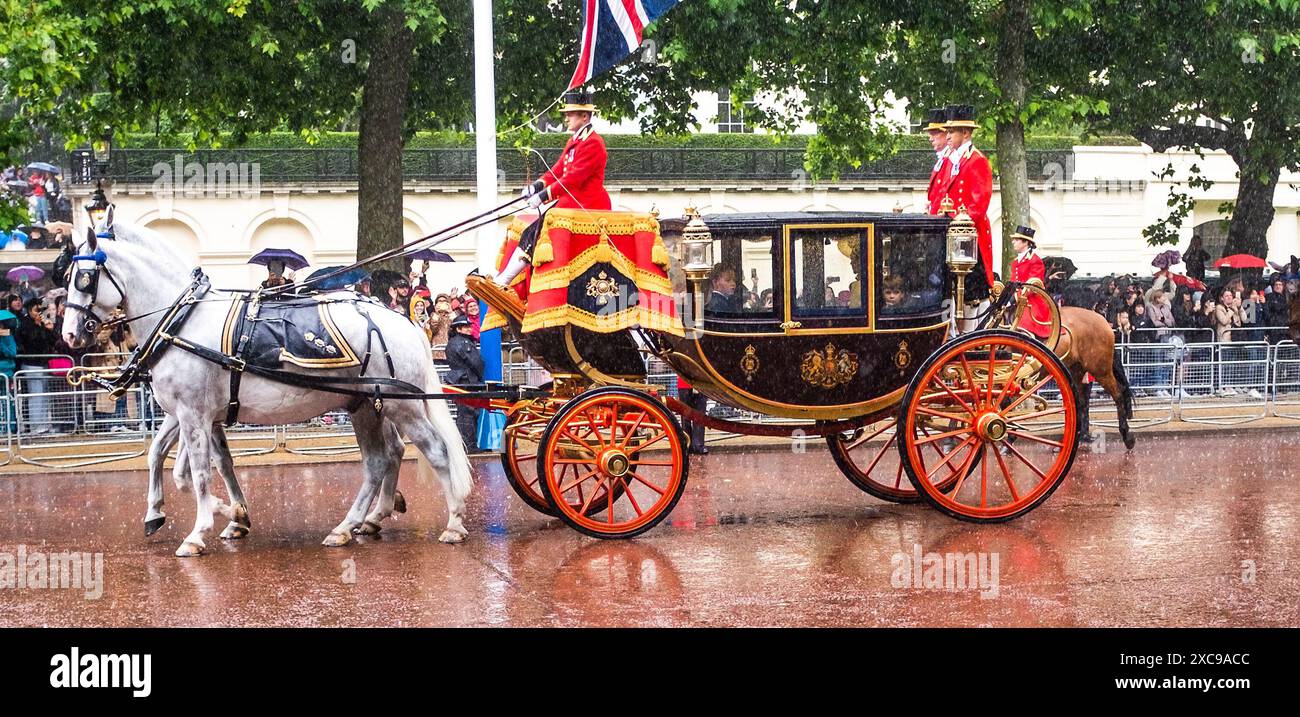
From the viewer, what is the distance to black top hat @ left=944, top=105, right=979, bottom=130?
11359 mm

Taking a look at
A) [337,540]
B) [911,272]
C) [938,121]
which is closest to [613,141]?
[938,121]

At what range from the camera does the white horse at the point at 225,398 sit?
32.8 feet

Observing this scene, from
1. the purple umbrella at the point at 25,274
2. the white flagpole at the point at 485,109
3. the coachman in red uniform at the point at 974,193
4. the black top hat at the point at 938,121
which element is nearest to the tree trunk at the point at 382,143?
the white flagpole at the point at 485,109

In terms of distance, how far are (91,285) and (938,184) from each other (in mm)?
5973

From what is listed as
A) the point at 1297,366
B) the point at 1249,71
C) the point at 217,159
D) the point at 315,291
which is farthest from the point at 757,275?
the point at 217,159

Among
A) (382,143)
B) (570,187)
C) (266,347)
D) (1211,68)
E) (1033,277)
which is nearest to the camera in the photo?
(266,347)

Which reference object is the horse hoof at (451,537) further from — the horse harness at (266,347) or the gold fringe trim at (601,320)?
the gold fringe trim at (601,320)

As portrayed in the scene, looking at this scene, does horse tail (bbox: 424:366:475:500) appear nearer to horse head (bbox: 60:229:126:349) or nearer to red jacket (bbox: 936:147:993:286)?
horse head (bbox: 60:229:126:349)

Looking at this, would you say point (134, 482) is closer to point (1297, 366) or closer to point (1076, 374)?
point (1076, 374)

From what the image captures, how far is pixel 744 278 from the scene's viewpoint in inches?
406

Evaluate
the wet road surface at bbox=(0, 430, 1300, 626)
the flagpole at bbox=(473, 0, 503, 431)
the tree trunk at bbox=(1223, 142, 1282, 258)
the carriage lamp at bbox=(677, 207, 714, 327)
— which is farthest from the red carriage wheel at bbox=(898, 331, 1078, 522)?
the tree trunk at bbox=(1223, 142, 1282, 258)

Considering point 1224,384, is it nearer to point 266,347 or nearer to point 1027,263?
point 1027,263

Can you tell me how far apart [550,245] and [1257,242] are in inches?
832

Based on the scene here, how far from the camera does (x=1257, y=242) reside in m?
27.7
